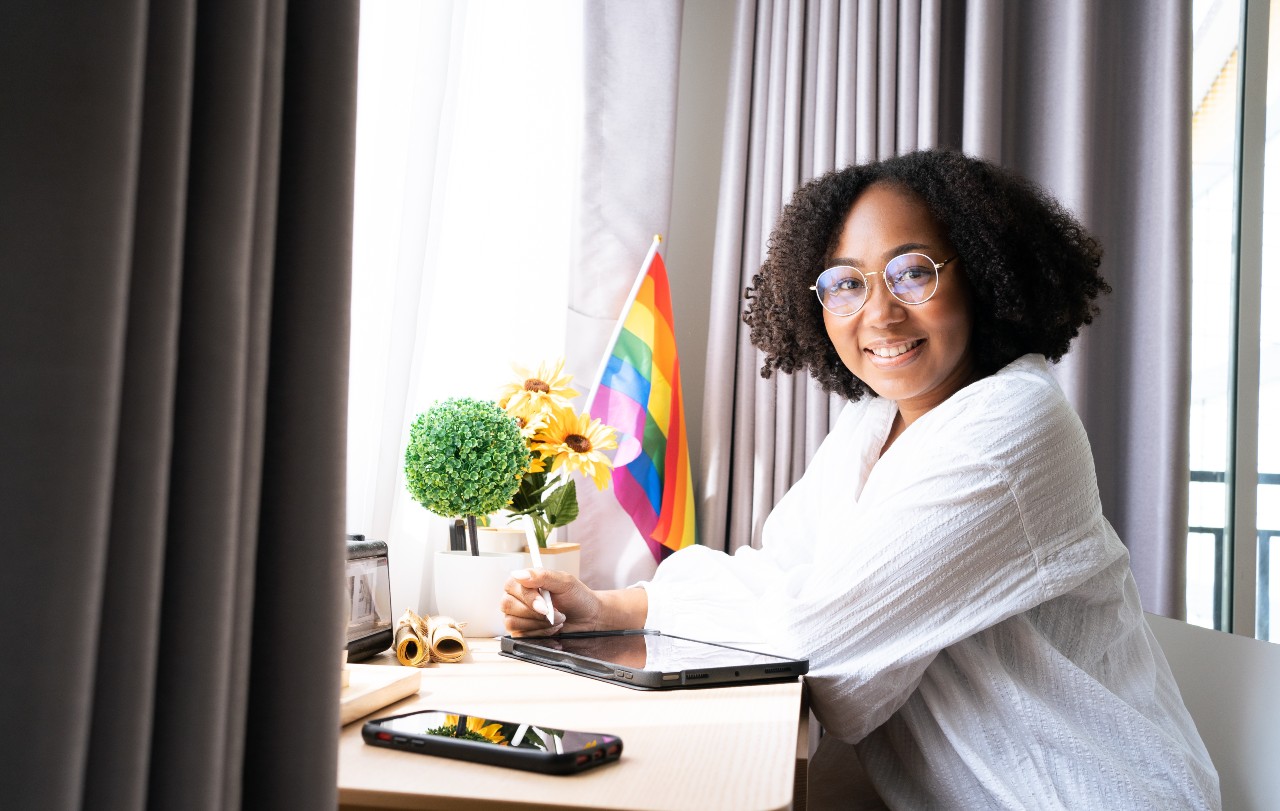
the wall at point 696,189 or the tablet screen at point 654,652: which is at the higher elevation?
the wall at point 696,189

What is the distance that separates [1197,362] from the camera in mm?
2092

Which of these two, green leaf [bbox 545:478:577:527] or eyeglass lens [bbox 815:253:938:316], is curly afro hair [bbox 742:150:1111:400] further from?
green leaf [bbox 545:478:577:527]

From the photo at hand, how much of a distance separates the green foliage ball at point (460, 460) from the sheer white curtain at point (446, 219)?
27 cm

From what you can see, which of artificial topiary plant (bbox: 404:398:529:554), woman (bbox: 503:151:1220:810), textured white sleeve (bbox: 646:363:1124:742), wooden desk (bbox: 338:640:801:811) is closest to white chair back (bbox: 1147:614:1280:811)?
woman (bbox: 503:151:1220:810)

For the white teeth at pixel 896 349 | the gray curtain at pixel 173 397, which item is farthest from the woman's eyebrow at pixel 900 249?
the gray curtain at pixel 173 397

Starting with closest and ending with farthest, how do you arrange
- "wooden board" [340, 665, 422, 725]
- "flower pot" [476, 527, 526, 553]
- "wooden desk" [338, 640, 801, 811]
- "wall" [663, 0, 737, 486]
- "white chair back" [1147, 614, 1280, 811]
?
1. "wooden desk" [338, 640, 801, 811]
2. "wooden board" [340, 665, 422, 725]
3. "white chair back" [1147, 614, 1280, 811]
4. "flower pot" [476, 527, 526, 553]
5. "wall" [663, 0, 737, 486]

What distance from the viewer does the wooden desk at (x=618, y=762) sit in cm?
64

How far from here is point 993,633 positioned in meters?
1.10

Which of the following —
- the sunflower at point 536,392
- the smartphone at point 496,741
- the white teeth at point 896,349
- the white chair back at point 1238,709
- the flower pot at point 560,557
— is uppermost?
the white teeth at point 896,349

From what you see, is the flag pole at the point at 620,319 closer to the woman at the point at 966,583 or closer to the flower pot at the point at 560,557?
the flower pot at the point at 560,557

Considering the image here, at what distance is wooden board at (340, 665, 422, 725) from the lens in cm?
83

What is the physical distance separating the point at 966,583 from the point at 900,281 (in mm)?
461

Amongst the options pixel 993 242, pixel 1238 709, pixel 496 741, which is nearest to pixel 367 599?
pixel 496 741

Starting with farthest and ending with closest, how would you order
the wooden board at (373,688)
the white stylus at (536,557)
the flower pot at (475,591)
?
the flower pot at (475,591), the white stylus at (536,557), the wooden board at (373,688)
